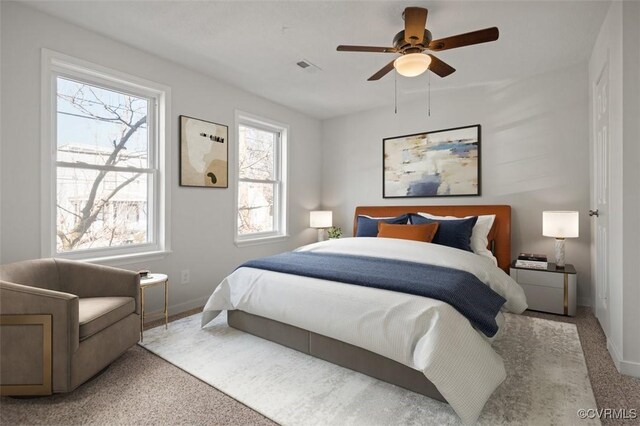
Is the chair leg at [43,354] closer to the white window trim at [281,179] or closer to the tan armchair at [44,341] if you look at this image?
the tan armchair at [44,341]

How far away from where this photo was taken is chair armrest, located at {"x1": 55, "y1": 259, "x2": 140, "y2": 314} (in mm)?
2414

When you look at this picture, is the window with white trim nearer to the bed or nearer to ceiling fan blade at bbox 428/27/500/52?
the bed

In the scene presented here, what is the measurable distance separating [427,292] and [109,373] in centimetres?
216

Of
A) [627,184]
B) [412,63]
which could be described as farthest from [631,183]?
[412,63]

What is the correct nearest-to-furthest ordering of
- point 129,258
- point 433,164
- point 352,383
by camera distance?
point 352,383
point 129,258
point 433,164

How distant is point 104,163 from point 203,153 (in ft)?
3.22

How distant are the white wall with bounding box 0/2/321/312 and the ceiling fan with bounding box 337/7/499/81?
1.99 m

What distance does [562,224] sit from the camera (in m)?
3.19

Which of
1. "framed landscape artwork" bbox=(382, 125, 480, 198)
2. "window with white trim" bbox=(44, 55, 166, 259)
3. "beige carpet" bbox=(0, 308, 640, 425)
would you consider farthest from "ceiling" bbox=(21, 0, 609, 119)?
"beige carpet" bbox=(0, 308, 640, 425)

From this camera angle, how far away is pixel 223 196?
3945mm

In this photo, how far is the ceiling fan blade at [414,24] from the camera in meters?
2.08

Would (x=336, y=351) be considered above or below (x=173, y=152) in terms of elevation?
below

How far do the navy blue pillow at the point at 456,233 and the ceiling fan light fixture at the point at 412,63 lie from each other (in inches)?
67.1

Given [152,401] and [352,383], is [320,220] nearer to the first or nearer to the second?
[352,383]
